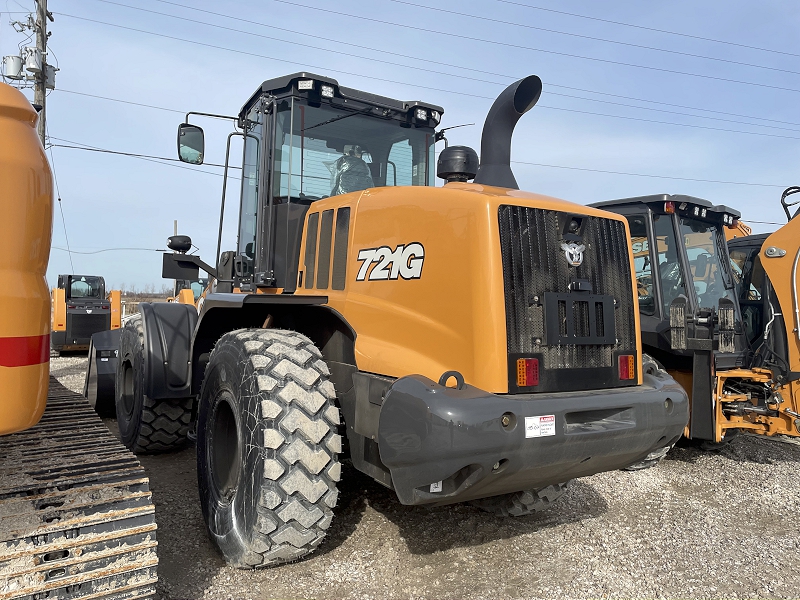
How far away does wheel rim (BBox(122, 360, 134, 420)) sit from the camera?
19.0ft

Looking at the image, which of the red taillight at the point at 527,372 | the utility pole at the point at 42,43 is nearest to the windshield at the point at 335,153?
the red taillight at the point at 527,372

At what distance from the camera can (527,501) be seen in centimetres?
396

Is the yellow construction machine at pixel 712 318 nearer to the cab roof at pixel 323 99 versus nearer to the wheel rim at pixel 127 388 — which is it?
the cab roof at pixel 323 99

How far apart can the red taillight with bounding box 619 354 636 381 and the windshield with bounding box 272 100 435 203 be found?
6.74ft

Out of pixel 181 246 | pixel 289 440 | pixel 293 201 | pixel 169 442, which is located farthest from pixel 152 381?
pixel 289 440

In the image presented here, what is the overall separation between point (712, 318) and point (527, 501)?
2693 millimetres

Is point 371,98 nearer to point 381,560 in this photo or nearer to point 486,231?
point 486,231

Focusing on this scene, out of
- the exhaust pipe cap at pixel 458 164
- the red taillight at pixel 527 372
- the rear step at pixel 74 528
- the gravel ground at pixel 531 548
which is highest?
the exhaust pipe cap at pixel 458 164

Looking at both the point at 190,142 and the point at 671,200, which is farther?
the point at 671,200

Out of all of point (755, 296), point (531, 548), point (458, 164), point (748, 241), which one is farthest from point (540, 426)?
point (748, 241)

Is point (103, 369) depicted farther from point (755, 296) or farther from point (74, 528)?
point (755, 296)

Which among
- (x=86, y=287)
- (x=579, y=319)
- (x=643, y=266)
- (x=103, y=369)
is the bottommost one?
(x=103, y=369)

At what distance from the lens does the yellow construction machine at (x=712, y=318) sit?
5569mm

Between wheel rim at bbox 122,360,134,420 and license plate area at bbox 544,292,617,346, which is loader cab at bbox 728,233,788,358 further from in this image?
wheel rim at bbox 122,360,134,420
